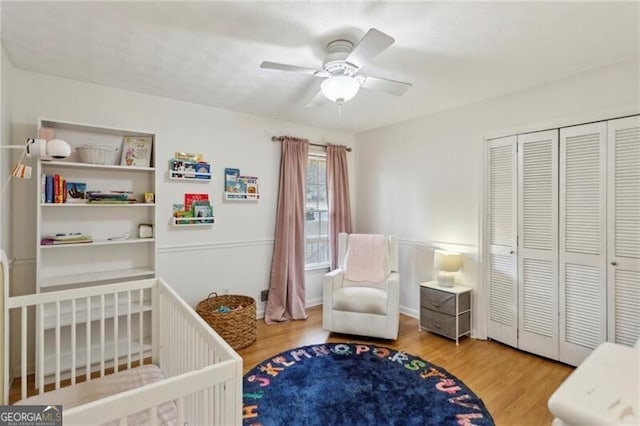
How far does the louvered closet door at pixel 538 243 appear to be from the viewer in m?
2.71

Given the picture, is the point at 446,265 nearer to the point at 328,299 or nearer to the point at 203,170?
the point at 328,299

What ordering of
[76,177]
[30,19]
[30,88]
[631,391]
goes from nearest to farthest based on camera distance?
[631,391]
[30,19]
[30,88]
[76,177]

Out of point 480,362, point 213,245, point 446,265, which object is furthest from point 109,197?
point 480,362

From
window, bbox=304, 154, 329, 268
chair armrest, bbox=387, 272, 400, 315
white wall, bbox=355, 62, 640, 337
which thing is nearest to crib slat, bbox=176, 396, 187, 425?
chair armrest, bbox=387, 272, 400, 315

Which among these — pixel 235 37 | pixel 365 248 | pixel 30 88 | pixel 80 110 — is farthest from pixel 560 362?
pixel 30 88

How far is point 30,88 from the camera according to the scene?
2.49 meters

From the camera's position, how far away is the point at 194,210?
326 centimetres

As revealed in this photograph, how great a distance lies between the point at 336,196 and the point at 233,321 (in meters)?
2.07

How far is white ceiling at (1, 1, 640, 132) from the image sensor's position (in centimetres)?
170

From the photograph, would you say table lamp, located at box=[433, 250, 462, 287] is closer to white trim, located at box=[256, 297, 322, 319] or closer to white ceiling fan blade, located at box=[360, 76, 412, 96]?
white trim, located at box=[256, 297, 322, 319]

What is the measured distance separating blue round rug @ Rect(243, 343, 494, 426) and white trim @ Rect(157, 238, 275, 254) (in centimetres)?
131

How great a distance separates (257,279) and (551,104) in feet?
11.0

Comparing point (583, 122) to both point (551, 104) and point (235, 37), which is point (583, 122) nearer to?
point (551, 104)

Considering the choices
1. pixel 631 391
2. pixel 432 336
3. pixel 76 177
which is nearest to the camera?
pixel 631 391
